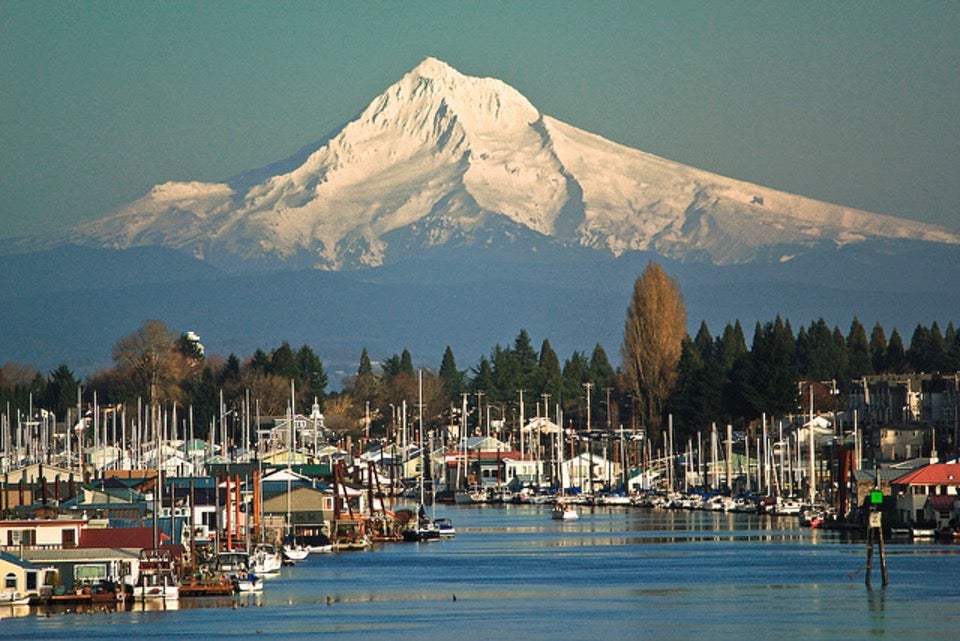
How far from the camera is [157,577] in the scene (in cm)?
5994

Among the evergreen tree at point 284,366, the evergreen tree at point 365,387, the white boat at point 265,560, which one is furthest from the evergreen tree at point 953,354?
the white boat at point 265,560

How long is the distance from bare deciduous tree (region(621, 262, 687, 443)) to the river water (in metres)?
54.0

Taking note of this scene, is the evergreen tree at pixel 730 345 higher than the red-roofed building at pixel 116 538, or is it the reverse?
the evergreen tree at pixel 730 345

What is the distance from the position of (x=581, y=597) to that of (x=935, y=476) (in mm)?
31261

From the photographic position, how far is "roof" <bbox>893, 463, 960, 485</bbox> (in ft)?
291

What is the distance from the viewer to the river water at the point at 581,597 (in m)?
52.7

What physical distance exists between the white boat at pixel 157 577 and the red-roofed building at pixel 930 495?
1473 inches

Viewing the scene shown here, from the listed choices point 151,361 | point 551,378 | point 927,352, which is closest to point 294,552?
point 927,352

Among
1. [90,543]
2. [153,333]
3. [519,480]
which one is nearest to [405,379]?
[153,333]

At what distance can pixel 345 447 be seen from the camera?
157250 millimetres

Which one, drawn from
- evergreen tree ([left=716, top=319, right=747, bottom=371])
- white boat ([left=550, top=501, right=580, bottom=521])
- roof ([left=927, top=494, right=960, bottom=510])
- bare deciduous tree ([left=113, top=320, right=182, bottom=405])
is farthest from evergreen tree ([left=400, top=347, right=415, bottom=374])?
roof ([left=927, top=494, right=960, bottom=510])

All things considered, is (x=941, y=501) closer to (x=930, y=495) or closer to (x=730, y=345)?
(x=930, y=495)

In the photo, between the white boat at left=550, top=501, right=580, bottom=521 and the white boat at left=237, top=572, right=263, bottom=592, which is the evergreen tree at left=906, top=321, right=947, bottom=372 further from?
the white boat at left=237, top=572, right=263, bottom=592

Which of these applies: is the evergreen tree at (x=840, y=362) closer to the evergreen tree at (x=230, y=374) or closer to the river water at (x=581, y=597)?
the evergreen tree at (x=230, y=374)
